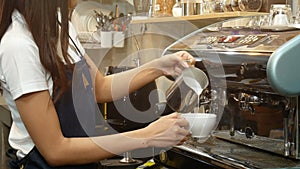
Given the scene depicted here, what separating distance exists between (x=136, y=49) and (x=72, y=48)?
4.46ft

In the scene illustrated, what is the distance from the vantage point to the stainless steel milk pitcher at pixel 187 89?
124 centimetres

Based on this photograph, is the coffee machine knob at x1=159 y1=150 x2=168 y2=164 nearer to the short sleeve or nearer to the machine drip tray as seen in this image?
the machine drip tray

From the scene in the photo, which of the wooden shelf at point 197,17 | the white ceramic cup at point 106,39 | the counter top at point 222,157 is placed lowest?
the counter top at point 222,157

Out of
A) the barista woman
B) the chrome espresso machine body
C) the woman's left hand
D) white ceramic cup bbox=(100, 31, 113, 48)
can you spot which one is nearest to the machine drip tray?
the chrome espresso machine body

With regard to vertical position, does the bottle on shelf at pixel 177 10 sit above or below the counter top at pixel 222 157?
above

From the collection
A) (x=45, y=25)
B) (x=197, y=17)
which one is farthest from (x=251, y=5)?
(x=45, y=25)

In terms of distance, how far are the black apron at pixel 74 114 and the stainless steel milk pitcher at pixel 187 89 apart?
290 mm

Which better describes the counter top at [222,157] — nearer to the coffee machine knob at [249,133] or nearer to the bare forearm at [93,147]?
the coffee machine knob at [249,133]

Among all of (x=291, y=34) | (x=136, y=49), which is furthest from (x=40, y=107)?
(x=136, y=49)

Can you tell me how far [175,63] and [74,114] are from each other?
1.14 feet

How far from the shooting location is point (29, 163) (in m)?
1.00

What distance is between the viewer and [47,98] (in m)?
0.93

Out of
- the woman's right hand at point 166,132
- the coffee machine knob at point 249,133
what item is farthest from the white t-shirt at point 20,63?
the coffee machine knob at point 249,133

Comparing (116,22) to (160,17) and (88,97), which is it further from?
(88,97)
